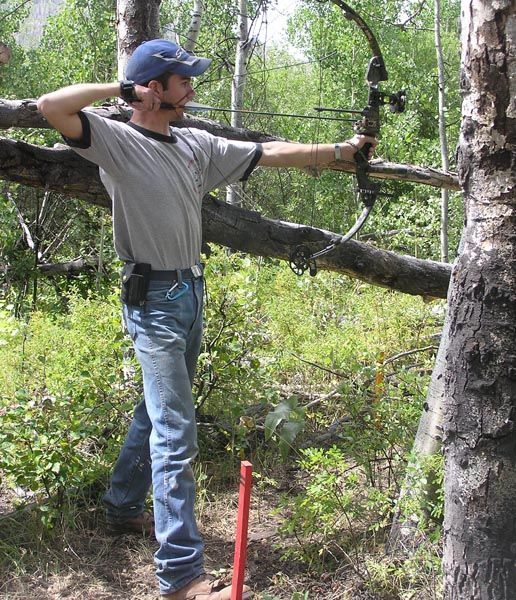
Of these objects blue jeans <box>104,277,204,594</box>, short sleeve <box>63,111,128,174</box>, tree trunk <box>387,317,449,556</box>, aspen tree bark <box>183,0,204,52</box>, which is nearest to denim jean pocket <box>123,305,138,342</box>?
blue jeans <box>104,277,204,594</box>

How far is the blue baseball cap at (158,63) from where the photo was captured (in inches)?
123

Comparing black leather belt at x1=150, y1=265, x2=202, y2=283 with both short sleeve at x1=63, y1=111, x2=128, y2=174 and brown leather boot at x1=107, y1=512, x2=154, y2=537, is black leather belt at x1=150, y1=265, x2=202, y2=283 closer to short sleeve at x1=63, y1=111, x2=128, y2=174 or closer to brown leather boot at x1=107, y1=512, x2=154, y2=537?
short sleeve at x1=63, y1=111, x2=128, y2=174

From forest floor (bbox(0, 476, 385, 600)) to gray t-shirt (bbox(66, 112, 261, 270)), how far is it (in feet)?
4.06

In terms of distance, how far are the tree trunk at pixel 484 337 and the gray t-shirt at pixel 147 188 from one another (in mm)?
1251

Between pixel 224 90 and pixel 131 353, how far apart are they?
17689 millimetres

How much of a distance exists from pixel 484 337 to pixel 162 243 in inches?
55.9

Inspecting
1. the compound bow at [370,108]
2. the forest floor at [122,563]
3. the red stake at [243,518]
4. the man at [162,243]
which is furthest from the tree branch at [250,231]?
the red stake at [243,518]

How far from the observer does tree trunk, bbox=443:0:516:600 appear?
2326 mm

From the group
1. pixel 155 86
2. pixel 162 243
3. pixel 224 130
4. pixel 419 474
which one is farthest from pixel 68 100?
pixel 419 474

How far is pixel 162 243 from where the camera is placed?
3.14 metres

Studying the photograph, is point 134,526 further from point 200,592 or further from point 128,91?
point 128,91

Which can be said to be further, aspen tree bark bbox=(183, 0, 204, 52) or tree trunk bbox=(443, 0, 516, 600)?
aspen tree bark bbox=(183, 0, 204, 52)

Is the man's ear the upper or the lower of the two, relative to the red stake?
upper

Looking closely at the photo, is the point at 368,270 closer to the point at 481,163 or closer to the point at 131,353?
the point at 131,353
